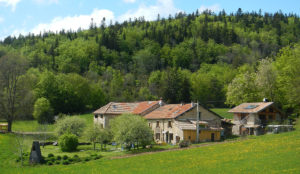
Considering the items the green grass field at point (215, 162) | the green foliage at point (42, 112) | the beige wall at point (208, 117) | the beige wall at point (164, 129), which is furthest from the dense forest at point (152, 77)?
the green grass field at point (215, 162)

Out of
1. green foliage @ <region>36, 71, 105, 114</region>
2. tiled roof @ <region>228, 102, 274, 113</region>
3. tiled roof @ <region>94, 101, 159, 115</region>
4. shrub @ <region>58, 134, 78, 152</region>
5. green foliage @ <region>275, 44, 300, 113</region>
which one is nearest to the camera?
shrub @ <region>58, 134, 78, 152</region>

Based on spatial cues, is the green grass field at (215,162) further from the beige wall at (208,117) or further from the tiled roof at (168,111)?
the tiled roof at (168,111)

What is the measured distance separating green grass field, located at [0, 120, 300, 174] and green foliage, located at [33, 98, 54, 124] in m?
44.5

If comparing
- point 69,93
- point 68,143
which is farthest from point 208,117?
point 69,93

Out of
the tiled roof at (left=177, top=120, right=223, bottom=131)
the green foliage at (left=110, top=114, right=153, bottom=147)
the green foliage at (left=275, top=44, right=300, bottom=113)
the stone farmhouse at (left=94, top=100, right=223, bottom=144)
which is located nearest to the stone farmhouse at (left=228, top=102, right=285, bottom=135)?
the stone farmhouse at (left=94, top=100, right=223, bottom=144)

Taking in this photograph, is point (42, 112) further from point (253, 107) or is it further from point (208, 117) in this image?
point (253, 107)

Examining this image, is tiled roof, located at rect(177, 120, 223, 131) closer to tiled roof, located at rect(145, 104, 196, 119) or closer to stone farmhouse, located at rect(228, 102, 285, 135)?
tiled roof, located at rect(145, 104, 196, 119)

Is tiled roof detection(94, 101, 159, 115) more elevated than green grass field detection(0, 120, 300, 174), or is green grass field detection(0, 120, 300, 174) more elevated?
tiled roof detection(94, 101, 159, 115)

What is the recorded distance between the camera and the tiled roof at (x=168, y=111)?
5915cm

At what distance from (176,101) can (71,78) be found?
38574 mm

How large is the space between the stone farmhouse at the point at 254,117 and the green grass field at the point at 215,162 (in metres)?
18.4

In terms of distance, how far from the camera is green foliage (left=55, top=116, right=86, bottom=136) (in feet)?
201

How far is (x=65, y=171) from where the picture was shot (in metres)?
→ 34.5

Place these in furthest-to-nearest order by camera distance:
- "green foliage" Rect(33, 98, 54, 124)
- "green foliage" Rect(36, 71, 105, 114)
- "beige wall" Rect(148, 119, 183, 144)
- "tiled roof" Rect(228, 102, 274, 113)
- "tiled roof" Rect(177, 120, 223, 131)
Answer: "green foliage" Rect(36, 71, 105, 114)
"green foliage" Rect(33, 98, 54, 124)
"tiled roof" Rect(228, 102, 274, 113)
"beige wall" Rect(148, 119, 183, 144)
"tiled roof" Rect(177, 120, 223, 131)
